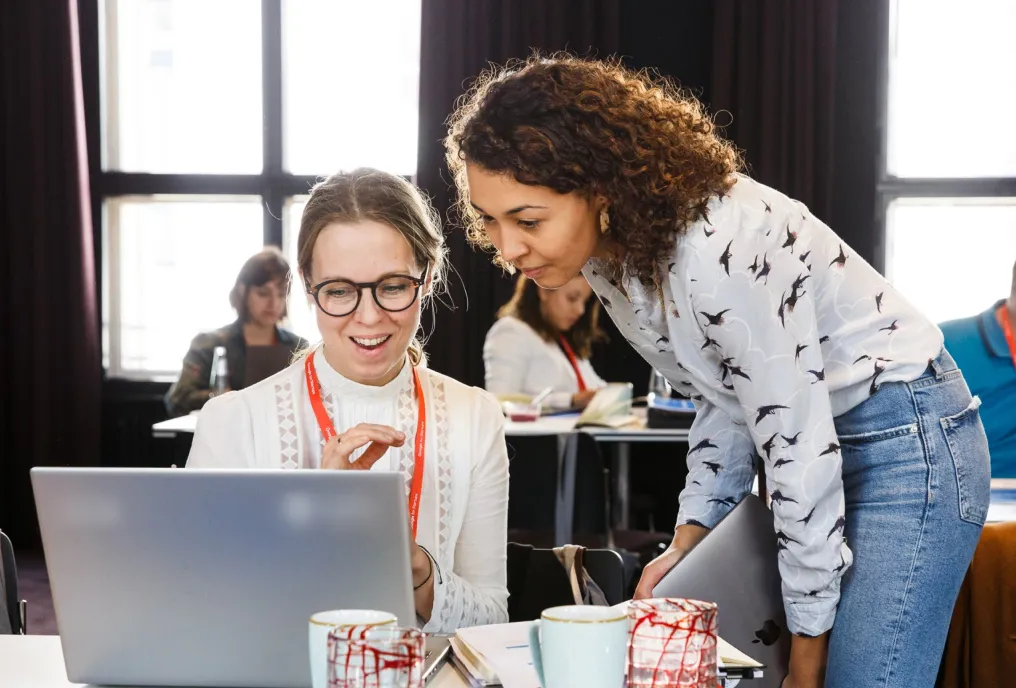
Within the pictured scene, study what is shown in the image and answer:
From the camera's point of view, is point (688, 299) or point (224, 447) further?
point (224, 447)

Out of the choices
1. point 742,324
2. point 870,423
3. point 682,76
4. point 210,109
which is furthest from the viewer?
point 210,109

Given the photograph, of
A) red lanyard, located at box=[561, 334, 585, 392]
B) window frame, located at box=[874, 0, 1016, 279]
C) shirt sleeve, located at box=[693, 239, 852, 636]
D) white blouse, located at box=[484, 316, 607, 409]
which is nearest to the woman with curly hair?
shirt sleeve, located at box=[693, 239, 852, 636]

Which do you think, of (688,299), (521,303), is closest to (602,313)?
(521,303)

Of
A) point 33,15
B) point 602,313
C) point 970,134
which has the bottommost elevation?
point 602,313

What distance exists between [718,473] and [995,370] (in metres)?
1.59

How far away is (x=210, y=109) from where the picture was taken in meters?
5.64

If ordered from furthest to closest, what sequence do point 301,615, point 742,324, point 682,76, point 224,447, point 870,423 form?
1. point 682,76
2. point 224,447
3. point 870,423
4. point 742,324
5. point 301,615

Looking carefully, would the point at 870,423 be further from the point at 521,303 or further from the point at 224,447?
the point at 521,303

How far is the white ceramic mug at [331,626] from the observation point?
0.81 m

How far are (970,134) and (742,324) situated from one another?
4676 millimetres

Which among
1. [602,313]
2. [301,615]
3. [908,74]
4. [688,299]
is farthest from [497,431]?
[908,74]

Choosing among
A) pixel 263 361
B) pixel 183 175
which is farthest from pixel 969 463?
pixel 183 175

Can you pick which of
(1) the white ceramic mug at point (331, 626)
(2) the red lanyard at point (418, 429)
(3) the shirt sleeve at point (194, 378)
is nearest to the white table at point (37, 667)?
(1) the white ceramic mug at point (331, 626)

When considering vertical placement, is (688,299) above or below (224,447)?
above
